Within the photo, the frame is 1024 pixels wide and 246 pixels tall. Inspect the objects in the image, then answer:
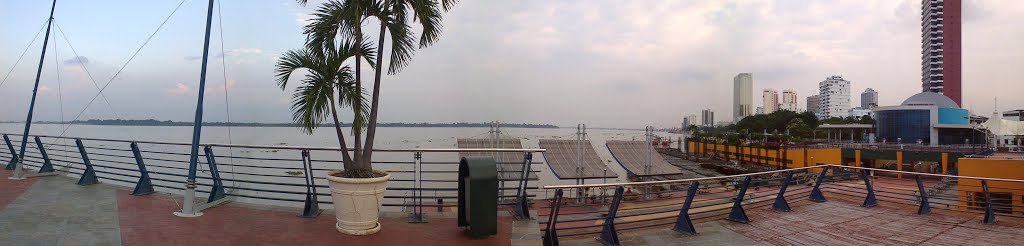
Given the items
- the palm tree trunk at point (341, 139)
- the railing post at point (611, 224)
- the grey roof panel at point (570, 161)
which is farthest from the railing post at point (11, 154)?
the grey roof panel at point (570, 161)

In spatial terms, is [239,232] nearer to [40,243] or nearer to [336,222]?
[336,222]

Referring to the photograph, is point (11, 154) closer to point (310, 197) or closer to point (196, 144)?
point (196, 144)

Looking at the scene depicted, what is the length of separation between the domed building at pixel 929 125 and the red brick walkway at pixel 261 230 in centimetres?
5242

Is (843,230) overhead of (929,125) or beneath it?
beneath

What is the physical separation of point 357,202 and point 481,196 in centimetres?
123

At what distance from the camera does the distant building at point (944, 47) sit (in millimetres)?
78375

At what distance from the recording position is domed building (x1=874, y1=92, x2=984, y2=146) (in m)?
44.7

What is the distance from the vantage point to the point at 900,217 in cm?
723

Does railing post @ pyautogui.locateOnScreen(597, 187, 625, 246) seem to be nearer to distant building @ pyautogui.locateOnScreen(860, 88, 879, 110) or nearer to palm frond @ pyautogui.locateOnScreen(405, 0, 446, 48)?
palm frond @ pyautogui.locateOnScreen(405, 0, 446, 48)

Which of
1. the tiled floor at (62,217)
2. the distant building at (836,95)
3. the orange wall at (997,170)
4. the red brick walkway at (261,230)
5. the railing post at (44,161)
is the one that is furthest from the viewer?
the distant building at (836,95)

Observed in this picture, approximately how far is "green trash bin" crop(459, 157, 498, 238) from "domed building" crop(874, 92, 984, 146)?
52.3 meters

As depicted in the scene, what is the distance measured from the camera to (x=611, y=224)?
5121 millimetres

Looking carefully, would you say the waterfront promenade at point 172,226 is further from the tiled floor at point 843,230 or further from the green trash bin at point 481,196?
the tiled floor at point 843,230

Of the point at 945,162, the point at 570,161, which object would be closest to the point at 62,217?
the point at 570,161
